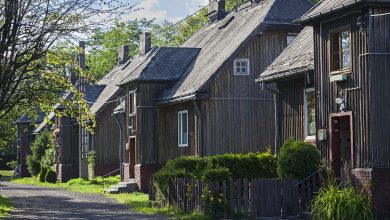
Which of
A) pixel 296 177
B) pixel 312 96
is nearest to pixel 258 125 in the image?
pixel 312 96

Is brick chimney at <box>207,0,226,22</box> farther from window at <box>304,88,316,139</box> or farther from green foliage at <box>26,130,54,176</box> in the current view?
green foliage at <box>26,130,54,176</box>

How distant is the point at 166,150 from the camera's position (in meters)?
35.0

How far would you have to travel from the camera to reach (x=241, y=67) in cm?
3200

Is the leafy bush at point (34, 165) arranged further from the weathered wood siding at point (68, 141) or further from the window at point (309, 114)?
the window at point (309, 114)

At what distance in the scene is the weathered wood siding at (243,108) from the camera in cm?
→ 3139

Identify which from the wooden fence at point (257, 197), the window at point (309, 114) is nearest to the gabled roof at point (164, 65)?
the window at point (309, 114)

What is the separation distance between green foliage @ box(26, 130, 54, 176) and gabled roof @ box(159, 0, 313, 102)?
73.4 feet

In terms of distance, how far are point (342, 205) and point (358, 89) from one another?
3.36m

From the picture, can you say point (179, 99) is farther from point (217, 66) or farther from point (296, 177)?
point (296, 177)

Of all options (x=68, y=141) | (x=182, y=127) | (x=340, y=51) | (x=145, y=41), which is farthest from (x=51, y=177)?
(x=340, y=51)

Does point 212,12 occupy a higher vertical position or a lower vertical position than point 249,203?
higher

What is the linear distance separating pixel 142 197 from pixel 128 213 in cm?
757

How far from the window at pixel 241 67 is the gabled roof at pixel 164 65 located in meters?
4.21

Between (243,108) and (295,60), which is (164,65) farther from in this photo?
(295,60)
